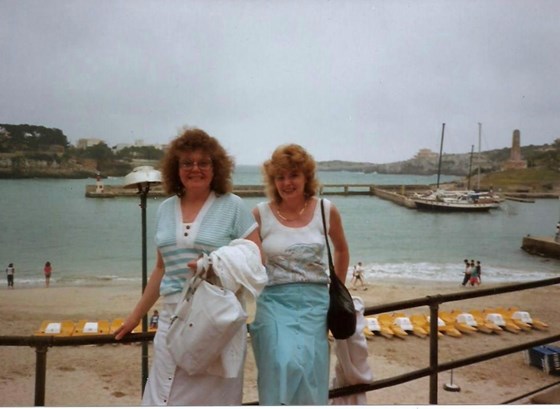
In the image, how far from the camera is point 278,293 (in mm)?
1687

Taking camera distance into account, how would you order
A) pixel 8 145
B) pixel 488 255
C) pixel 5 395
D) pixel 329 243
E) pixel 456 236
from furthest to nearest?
pixel 456 236
pixel 488 255
pixel 5 395
pixel 8 145
pixel 329 243

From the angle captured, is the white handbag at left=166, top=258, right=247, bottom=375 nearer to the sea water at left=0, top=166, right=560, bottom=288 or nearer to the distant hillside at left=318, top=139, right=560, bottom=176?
the distant hillside at left=318, top=139, right=560, bottom=176

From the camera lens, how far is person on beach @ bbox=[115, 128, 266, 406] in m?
1.57

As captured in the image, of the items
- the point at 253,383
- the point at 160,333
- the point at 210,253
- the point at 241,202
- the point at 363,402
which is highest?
the point at 241,202

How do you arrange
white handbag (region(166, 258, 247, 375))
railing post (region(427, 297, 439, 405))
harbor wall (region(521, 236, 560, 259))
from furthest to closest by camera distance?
1. harbor wall (region(521, 236, 560, 259))
2. railing post (region(427, 297, 439, 405))
3. white handbag (region(166, 258, 247, 375))

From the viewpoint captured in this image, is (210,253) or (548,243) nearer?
(210,253)

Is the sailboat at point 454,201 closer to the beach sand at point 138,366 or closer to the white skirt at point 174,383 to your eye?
the beach sand at point 138,366

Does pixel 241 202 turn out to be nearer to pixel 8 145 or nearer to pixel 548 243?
pixel 8 145

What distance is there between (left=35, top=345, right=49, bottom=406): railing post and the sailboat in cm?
1670

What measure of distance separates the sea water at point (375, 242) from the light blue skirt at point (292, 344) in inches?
564

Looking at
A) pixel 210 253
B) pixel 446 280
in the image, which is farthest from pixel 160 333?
pixel 446 280

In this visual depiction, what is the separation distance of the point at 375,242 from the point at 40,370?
29318 mm

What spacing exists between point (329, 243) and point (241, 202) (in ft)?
1.17

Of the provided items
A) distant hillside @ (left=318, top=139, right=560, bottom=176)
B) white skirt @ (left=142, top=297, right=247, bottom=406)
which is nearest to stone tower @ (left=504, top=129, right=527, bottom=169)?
distant hillside @ (left=318, top=139, right=560, bottom=176)
